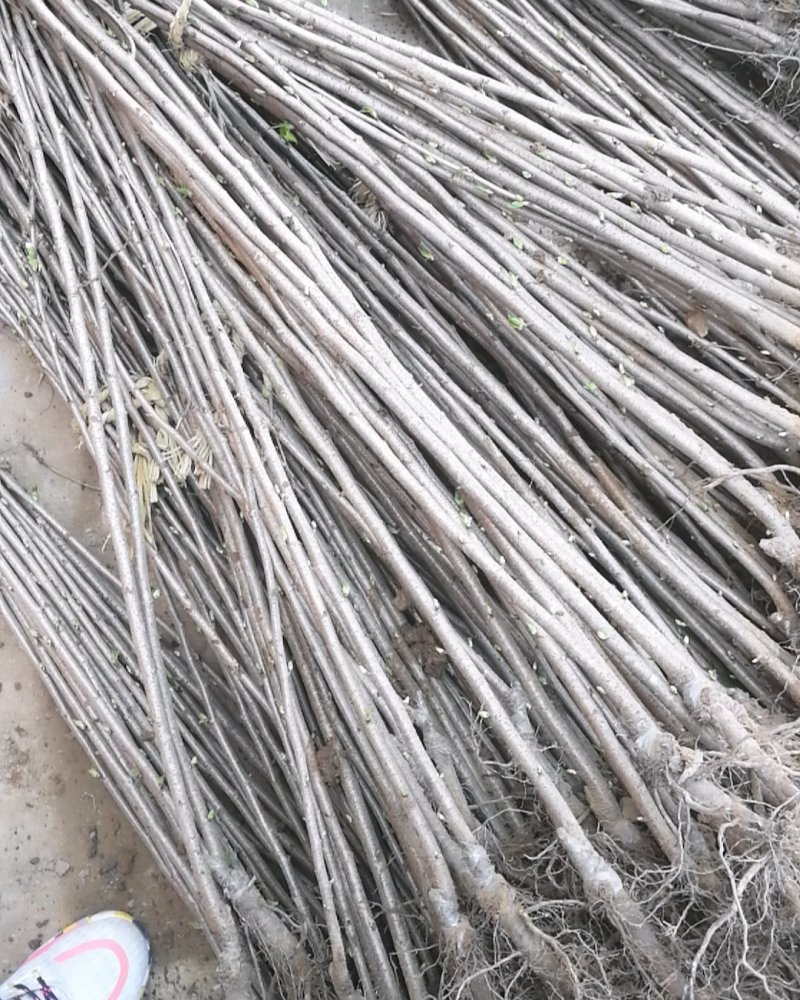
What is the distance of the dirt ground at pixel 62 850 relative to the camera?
1.46 m

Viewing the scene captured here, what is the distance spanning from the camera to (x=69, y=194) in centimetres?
139

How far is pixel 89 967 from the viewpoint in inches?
54.2

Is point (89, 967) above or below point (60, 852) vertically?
below

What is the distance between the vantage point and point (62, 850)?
1.47m

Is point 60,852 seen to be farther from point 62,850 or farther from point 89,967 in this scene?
point 89,967

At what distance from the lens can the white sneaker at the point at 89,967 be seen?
138cm

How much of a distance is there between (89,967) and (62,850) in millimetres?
208

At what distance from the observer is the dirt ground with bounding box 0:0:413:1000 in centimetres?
146

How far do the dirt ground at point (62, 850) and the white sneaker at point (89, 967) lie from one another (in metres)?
0.05

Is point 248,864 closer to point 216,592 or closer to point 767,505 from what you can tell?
point 216,592

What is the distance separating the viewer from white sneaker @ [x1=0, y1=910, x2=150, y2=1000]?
1.38m

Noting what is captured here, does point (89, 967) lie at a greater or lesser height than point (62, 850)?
lesser

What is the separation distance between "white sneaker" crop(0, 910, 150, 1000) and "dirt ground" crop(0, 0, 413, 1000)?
0.05m

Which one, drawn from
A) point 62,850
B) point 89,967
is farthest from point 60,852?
point 89,967
